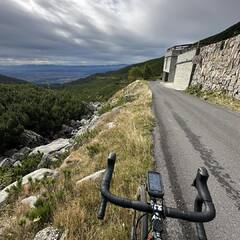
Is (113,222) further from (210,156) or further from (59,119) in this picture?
(59,119)

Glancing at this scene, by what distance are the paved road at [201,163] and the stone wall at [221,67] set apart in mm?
9723

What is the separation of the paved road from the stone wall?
972cm

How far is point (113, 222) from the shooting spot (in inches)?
178

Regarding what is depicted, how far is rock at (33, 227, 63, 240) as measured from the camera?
4367 mm

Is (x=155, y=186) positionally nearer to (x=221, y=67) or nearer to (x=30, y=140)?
(x=30, y=140)

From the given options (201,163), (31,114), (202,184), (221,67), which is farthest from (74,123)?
(202,184)

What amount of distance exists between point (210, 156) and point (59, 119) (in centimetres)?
2664

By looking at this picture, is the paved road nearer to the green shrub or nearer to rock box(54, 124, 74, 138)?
the green shrub

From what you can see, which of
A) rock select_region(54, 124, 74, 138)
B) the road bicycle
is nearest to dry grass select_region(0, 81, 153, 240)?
the road bicycle

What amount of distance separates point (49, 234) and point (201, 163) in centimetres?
491

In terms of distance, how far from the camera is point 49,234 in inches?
175

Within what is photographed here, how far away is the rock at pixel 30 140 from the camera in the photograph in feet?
84.4

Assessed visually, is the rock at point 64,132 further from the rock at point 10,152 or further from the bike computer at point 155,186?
the bike computer at point 155,186

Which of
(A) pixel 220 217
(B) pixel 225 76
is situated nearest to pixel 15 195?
(A) pixel 220 217
